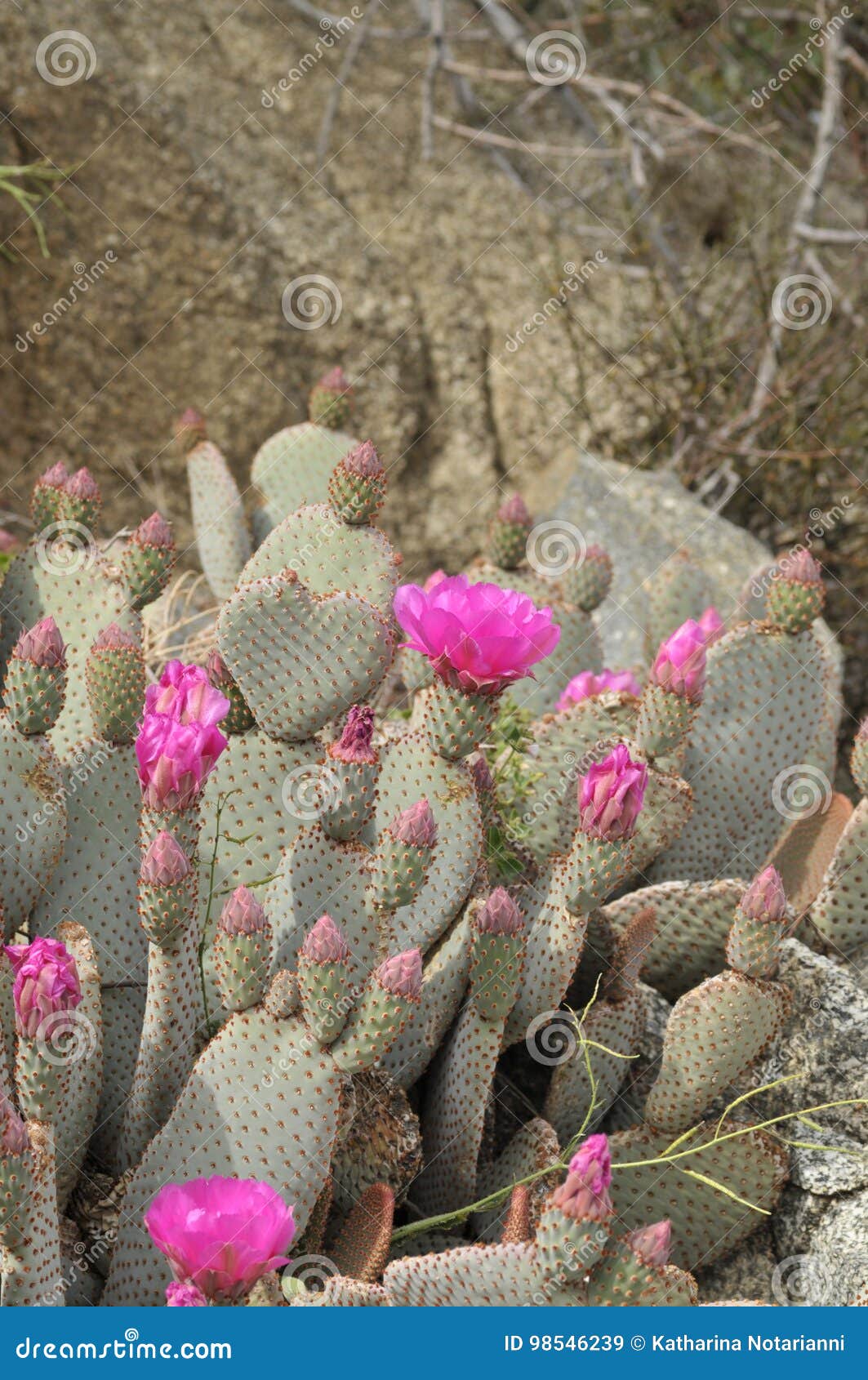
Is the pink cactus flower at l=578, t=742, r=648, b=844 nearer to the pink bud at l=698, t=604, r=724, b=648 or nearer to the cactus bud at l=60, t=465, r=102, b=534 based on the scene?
the pink bud at l=698, t=604, r=724, b=648

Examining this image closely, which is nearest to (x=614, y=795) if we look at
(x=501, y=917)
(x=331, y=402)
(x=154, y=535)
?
(x=501, y=917)

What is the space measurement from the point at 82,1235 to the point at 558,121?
514 centimetres

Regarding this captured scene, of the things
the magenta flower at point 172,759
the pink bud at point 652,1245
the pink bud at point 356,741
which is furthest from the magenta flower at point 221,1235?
the pink bud at point 356,741

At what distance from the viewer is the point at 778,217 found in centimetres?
581

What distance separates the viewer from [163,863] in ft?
5.83

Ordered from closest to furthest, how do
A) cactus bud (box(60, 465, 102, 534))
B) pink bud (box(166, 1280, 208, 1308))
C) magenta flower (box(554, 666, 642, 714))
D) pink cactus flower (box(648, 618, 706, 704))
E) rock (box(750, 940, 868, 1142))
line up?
pink bud (box(166, 1280, 208, 1308)) < rock (box(750, 940, 868, 1142)) < pink cactus flower (box(648, 618, 706, 704)) < cactus bud (box(60, 465, 102, 534)) < magenta flower (box(554, 666, 642, 714))

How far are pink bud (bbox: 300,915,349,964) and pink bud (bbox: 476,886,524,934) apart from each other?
0.90 feet

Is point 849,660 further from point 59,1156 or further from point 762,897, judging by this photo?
point 59,1156

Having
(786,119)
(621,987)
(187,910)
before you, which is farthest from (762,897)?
(786,119)

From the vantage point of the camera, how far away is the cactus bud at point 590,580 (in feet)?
10.2

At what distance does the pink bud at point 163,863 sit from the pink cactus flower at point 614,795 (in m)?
0.59

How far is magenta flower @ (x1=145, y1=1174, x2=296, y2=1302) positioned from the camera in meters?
1.50

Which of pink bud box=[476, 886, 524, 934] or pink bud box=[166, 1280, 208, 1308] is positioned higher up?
pink bud box=[476, 886, 524, 934]

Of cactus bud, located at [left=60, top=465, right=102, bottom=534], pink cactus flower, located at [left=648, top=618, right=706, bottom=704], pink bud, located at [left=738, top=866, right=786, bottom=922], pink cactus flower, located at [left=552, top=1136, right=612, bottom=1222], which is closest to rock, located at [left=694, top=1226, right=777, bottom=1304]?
pink bud, located at [left=738, top=866, right=786, bottom=922]
